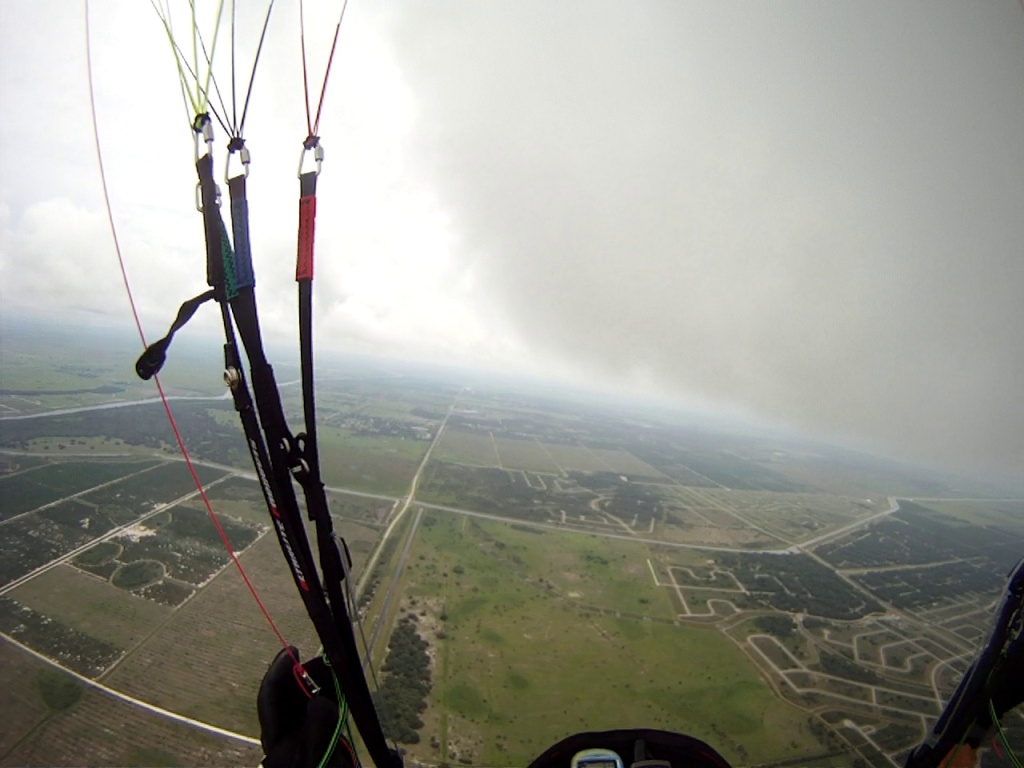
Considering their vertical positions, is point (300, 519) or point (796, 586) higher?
point (300, 519)

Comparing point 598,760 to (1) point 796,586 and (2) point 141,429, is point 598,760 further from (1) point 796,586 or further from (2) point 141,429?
(2) point 141,429

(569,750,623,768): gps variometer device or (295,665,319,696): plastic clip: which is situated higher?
(295,665,319,696): plastic clip

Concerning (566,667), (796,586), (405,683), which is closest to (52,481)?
(405,683)

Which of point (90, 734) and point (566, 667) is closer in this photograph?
point (90, 734)

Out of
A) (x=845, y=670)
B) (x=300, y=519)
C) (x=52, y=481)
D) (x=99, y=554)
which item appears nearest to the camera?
(x=300, y=519)

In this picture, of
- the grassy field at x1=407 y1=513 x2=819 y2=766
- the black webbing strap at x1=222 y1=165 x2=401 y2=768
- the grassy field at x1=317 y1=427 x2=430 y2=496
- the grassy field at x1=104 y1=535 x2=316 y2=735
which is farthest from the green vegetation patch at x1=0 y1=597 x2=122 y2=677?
the black webbing strap at x1=222 y1=165 x2=401 y2=768

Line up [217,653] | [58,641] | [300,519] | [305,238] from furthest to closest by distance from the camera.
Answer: [217,653] < [58,641] < [300,519] < [305,238]

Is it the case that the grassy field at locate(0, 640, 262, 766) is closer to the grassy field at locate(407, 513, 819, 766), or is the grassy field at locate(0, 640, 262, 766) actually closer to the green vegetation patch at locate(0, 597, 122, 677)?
the green vegetation patch at locate(0, 597, 122, 677)
